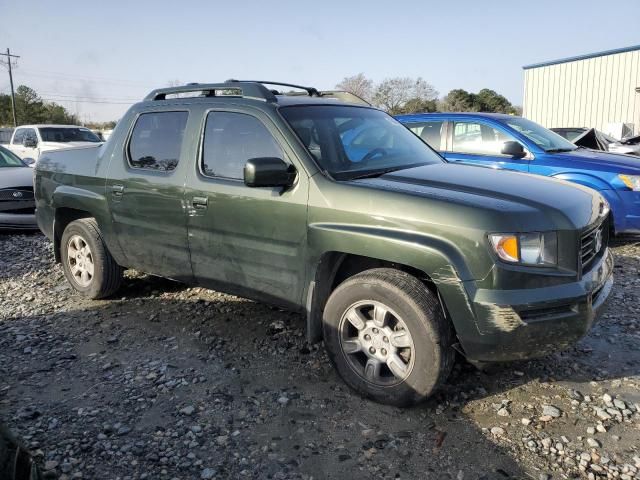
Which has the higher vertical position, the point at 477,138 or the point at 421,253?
the point at 477,138

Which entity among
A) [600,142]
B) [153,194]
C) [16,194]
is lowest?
[16,194]

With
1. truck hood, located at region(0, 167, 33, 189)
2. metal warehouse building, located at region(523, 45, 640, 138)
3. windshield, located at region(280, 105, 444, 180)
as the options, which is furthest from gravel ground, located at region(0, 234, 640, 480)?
metal warehouse building, located at region(523, 45, 640, 138)

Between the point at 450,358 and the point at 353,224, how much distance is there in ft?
3.14

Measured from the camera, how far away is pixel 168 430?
2988 millimetres

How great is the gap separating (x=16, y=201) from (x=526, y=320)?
8.06 meters

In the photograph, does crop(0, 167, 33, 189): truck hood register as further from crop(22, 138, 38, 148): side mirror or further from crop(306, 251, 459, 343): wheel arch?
crop(306, 251, 459, 343): wheel arch

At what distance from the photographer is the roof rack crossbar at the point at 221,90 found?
3852mm

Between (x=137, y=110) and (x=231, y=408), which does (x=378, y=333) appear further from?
(x=137, y=110)

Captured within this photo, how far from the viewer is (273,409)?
320cm

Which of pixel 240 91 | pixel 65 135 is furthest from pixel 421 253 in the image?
pixel 65 135

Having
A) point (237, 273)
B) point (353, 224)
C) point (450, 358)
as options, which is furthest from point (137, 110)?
point (450, 358)

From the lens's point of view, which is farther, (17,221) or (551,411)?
(17,221)

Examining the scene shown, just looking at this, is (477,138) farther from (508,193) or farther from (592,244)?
(508,193)

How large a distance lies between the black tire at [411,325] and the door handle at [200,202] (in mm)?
1253
